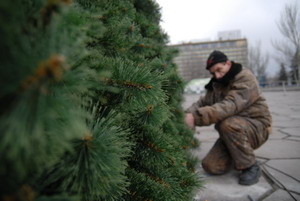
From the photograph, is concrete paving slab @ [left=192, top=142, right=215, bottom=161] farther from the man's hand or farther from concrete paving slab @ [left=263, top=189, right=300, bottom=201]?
concrete paving slab @ [left=263, top=189, right=300, bottom=201]

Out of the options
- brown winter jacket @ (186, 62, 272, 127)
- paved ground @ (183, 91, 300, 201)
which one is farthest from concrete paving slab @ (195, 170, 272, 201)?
brown winter jacket @ (186, 62, 272, 127)

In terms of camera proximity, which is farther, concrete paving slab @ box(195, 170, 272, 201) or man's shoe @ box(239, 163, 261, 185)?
man's shoe @ box(239, 163, 261, 185)

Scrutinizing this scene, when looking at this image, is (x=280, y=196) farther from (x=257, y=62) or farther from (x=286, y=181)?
(x=257, y=62)

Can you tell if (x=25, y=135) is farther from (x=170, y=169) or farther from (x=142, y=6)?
(x=142, y=6)

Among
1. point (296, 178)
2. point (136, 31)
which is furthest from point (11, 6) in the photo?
point (296, 178)

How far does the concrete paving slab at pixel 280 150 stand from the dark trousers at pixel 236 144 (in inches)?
20.3

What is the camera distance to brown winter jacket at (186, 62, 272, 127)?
1979 millimetres

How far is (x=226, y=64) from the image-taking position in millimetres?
2289

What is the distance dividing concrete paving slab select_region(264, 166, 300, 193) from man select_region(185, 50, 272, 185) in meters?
0.18

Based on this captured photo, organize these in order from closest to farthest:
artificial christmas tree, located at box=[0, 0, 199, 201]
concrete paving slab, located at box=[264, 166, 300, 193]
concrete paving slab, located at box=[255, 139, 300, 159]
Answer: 1. artificial christmas tree, located at box=[0, 0, 199, 201]
2. concrete paving slab, located at box=[264, 166, 300, 193]
3. concrete paving slab, located at box=[255, 139, 300, 159]

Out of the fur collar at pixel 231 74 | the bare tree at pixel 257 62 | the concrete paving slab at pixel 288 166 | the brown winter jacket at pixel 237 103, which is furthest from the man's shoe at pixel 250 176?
the bare tree at pixel 257 62

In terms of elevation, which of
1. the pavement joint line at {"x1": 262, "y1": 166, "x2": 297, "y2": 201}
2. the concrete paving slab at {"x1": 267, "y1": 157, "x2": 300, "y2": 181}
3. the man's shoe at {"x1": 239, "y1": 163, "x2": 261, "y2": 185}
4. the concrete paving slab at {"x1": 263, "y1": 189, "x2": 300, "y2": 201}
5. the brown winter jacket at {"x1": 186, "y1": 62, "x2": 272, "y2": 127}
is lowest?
the concrete paving slab at {"x1": 267, "y1": 157, "x2": 300, "y2": 181}

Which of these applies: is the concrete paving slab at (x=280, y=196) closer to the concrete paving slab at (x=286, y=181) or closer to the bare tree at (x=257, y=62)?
the concrete paving slab at (x=286, y=181)

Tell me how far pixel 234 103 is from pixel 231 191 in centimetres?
83
